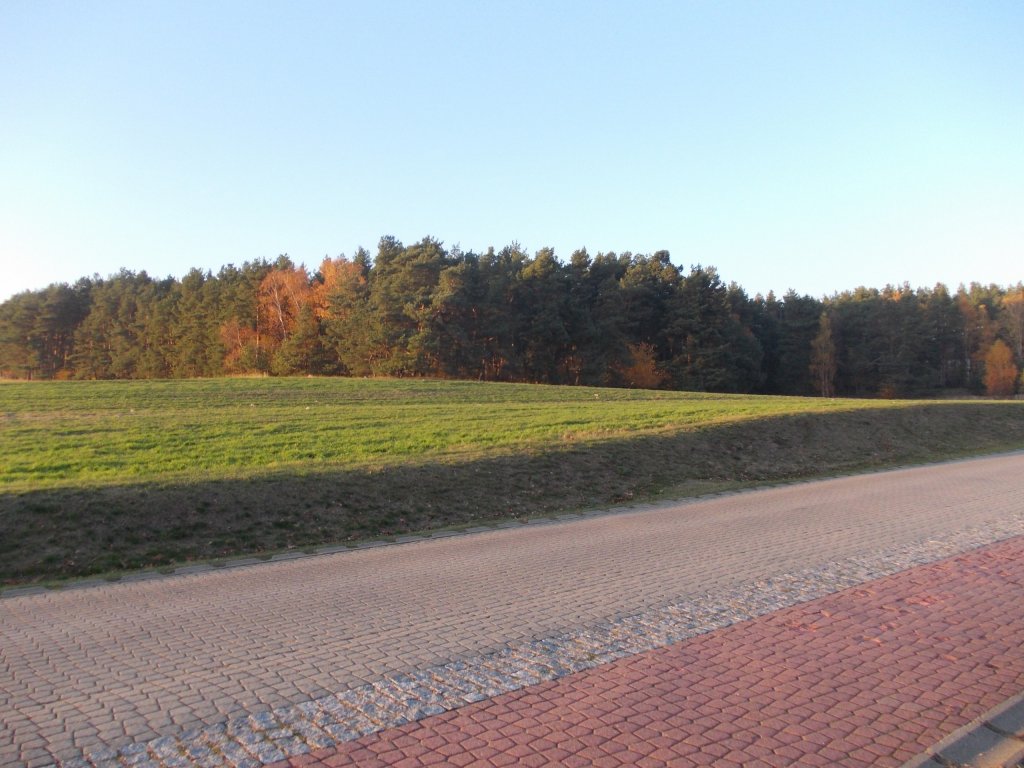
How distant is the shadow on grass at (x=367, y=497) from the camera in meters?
9.84

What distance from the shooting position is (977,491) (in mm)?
15141

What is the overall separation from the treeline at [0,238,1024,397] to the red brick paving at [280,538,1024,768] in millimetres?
48802

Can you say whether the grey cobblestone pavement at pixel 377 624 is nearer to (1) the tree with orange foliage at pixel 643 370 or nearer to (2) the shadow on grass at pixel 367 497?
(2) the shadow on grass at pixel 367 497

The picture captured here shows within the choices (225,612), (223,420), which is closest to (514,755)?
(225,612)

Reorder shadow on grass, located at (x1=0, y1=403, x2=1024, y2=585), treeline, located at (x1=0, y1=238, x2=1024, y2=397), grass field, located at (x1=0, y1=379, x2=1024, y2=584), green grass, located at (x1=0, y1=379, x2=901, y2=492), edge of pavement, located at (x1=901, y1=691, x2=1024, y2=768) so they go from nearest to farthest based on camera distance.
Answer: edge of pavement, located at (x1=901, y1=691, x2=1024, y2=768) < shadow on grass, located at (x1=0, y1=403, x2=1024, y2=585) < grass field, located at (x1=0, y1=379, x2=1024, y2=584) < green grass, located at (x1=0, y1=379, x2=901, y2=492) < treeline, located at (x1=0, y1=238, x2=1024, y2=397)

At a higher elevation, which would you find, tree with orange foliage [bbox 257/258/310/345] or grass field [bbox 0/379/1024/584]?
tree with orange foliage [bbox 257/258/310/345]

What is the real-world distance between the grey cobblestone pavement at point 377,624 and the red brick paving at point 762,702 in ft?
1.06

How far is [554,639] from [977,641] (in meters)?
3.32

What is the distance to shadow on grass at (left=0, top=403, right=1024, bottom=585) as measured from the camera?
9.84 meters

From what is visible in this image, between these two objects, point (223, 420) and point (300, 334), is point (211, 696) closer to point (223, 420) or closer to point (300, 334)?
point (223, 420)

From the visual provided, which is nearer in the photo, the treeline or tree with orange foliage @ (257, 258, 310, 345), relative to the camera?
the treeline

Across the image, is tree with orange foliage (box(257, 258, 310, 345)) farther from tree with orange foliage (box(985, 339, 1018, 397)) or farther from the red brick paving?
tree with orange foliage (box(985, 339, 1018, 397))

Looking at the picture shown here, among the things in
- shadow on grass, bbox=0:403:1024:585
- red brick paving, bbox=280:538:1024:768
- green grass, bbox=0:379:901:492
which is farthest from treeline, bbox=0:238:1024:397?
red brick paving, bbox=280:538:1024:768

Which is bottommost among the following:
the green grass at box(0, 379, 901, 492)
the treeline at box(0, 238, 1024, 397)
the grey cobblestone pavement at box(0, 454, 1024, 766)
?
the grey cobblestone pavement at box(0, 454, 1024, 766)
